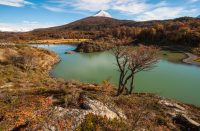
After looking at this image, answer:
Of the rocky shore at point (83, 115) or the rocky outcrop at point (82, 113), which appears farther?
the rocky outcrop at point (82, 113)

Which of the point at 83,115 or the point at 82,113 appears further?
Result: the point at 82,113

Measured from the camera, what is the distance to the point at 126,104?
17.1 meters

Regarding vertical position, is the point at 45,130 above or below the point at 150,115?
above

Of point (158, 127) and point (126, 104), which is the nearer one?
point (158, 127)

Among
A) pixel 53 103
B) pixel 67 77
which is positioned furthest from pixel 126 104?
pixel 67 77

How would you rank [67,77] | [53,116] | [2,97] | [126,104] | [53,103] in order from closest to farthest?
1. [53,116]
2. [53,103]
3. [2,97]
4. [126,104]
5. [67,77]

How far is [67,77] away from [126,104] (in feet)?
104

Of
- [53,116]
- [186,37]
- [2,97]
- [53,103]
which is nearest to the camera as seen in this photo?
[53,116]

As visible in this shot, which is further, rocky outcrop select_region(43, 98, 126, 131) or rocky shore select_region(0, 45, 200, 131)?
rocky outcrop select_region(43, 98, 126, 131)

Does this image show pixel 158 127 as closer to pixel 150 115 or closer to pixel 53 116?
pixel 150 115

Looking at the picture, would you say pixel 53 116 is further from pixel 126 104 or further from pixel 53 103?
pixel 126 104

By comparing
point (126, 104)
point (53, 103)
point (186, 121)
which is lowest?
point (186, 121)

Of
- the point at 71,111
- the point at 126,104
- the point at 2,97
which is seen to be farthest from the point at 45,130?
the point at 126,104

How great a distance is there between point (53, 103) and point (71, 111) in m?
2.12
